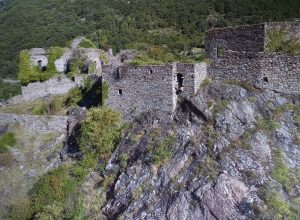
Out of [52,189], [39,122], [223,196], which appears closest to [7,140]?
[39,122]

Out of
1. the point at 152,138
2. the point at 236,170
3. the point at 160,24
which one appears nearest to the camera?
the point at 236,170

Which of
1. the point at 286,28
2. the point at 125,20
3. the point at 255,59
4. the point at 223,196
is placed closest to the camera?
the point at 223,196

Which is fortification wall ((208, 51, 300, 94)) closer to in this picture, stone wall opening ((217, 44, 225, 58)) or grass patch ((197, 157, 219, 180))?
stone wall opening ((217, 44, 225, 58))

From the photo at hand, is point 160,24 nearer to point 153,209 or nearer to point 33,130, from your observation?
point 33,130

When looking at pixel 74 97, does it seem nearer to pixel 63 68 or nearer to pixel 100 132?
pixel 63 68

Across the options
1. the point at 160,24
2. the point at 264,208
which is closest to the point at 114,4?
the point at 160,24

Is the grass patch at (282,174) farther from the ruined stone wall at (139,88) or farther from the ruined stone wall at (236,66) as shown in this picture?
the ruined stone wall at (139,88)
